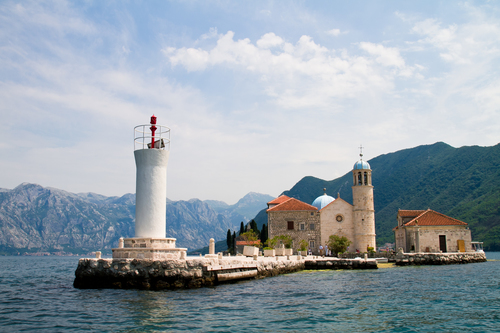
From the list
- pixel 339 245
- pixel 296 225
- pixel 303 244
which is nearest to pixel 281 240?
pixel 303 244

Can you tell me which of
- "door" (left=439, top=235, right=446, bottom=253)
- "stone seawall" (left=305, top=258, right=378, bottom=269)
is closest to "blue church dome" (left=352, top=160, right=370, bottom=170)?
"door" (left=439, top=235, right=446, bottom=253)

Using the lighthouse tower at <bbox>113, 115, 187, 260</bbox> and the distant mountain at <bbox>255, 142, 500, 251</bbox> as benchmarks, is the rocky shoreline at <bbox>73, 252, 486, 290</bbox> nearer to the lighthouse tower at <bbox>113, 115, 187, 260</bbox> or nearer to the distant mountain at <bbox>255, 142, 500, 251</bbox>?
the lighthouse tower at <bbox>113, 115, 187, 260</bbox>

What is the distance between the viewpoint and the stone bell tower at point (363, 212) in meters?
51.3

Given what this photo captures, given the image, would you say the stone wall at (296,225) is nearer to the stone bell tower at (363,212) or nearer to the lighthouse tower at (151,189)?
the stone bell tower at (363,212)

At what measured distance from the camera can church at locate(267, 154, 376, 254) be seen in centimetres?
5169

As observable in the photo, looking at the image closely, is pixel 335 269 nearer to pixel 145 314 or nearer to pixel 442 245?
pixel 442 245

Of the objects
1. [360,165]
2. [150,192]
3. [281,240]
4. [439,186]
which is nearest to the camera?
[150,192]

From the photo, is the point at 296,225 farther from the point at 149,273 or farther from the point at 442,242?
the point at 149,273

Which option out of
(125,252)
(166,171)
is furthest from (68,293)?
(166,171)

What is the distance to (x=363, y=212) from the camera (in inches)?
2040

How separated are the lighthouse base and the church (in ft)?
102

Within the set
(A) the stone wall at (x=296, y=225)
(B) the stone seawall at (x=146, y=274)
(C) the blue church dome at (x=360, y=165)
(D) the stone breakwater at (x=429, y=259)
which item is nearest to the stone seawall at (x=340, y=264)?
(D) the stone breakwater at (x=429, y=259)

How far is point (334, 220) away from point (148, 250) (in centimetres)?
3603

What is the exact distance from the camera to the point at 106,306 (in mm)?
15102
